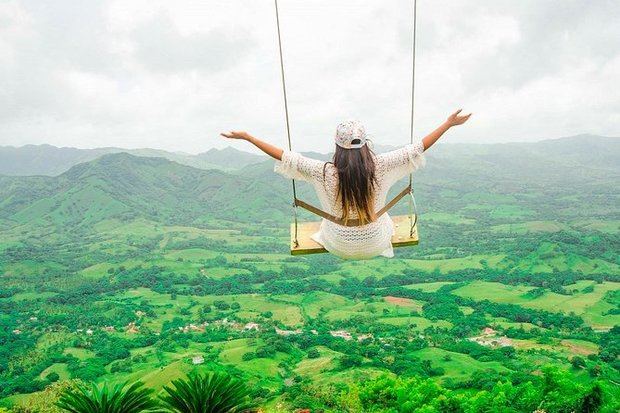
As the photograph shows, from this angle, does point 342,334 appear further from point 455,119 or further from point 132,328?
point 455,119

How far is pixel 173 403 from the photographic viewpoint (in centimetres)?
838

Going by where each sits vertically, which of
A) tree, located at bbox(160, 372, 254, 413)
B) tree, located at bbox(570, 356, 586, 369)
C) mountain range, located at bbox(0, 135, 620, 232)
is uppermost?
tree, located at bbox(160, 372, 254, 413)

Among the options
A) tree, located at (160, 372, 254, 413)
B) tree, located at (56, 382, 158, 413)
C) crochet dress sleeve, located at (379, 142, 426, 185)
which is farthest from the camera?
tree, located at (160, 372, 254, 413)

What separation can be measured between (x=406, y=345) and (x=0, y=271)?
59782 millimetres

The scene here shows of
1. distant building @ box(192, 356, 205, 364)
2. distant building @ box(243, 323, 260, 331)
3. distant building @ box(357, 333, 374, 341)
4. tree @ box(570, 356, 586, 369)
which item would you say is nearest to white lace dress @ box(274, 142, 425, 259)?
tree @ box(570, 356, 586, 369)

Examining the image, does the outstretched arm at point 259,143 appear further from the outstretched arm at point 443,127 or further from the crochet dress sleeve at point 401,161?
the outstretched arm at point 443,127

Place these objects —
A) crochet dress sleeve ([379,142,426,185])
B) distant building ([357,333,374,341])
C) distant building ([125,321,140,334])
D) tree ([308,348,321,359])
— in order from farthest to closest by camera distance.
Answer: distant building ([125,321,140,334]), distant building ([357,333,374,341]), tree ([308,348,321,359]), crochet dress sleeve ([379,142,426,185])

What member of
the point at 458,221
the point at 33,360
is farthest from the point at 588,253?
the point at 33,360

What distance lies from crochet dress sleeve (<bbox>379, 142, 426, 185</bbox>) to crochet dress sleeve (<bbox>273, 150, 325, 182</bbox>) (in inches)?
15.3

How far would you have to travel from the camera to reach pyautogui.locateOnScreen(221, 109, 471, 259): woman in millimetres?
3059

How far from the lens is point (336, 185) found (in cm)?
317

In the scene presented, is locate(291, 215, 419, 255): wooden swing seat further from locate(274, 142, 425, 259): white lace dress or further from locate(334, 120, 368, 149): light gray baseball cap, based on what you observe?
Result: locate(334, 120, 368, 149): light gray baseball cap

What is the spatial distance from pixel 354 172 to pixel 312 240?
1.12 metres

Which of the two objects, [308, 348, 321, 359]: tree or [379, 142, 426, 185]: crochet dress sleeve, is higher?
[379, 142, 426, 185]: crochet dress sleeve
